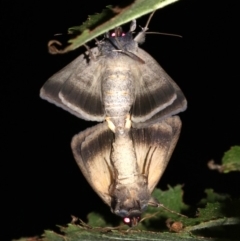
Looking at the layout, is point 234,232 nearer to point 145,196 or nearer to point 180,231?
point 180,231

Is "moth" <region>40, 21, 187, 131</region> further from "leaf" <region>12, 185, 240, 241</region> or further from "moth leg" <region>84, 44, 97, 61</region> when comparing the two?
"leaf" <region>12, 185, 240, 241</region>

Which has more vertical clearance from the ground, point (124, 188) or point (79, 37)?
point (79, 37)

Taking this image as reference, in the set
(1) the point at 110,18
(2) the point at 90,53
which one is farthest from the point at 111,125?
(1) the point at 110,18

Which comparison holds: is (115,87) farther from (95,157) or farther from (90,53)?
(95,157)

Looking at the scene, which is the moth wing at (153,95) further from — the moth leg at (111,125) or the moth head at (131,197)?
the moth head at (131,197)

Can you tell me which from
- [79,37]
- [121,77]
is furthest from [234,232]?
[79,37]

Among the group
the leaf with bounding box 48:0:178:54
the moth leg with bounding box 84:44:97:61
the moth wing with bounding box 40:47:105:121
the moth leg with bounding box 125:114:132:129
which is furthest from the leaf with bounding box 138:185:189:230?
the leaf with bounding box 48:0:178:54

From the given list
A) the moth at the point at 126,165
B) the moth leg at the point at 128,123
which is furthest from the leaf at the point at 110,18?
the moth at the point at 126,165

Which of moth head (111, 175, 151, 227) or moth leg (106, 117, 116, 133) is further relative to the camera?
moth head (111, 175, 151, 227)
